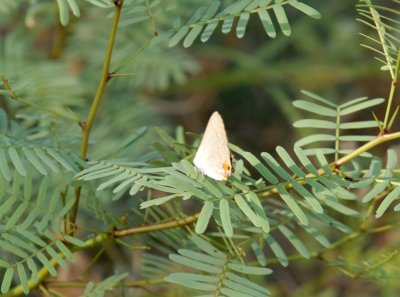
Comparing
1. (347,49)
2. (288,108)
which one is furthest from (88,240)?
(347,49)

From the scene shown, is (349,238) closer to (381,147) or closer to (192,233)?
(192,233)

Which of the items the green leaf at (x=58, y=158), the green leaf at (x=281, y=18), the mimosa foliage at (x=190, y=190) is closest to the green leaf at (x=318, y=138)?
the mimosa foliage at (x=190, y=190)

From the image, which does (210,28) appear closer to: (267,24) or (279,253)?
(267,24)

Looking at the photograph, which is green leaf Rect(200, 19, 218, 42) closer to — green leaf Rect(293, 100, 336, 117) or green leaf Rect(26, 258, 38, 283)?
green leaf Rect(293, 100, 336, 117)

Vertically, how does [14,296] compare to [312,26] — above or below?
below

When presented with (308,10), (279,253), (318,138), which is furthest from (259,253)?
(308,10)
